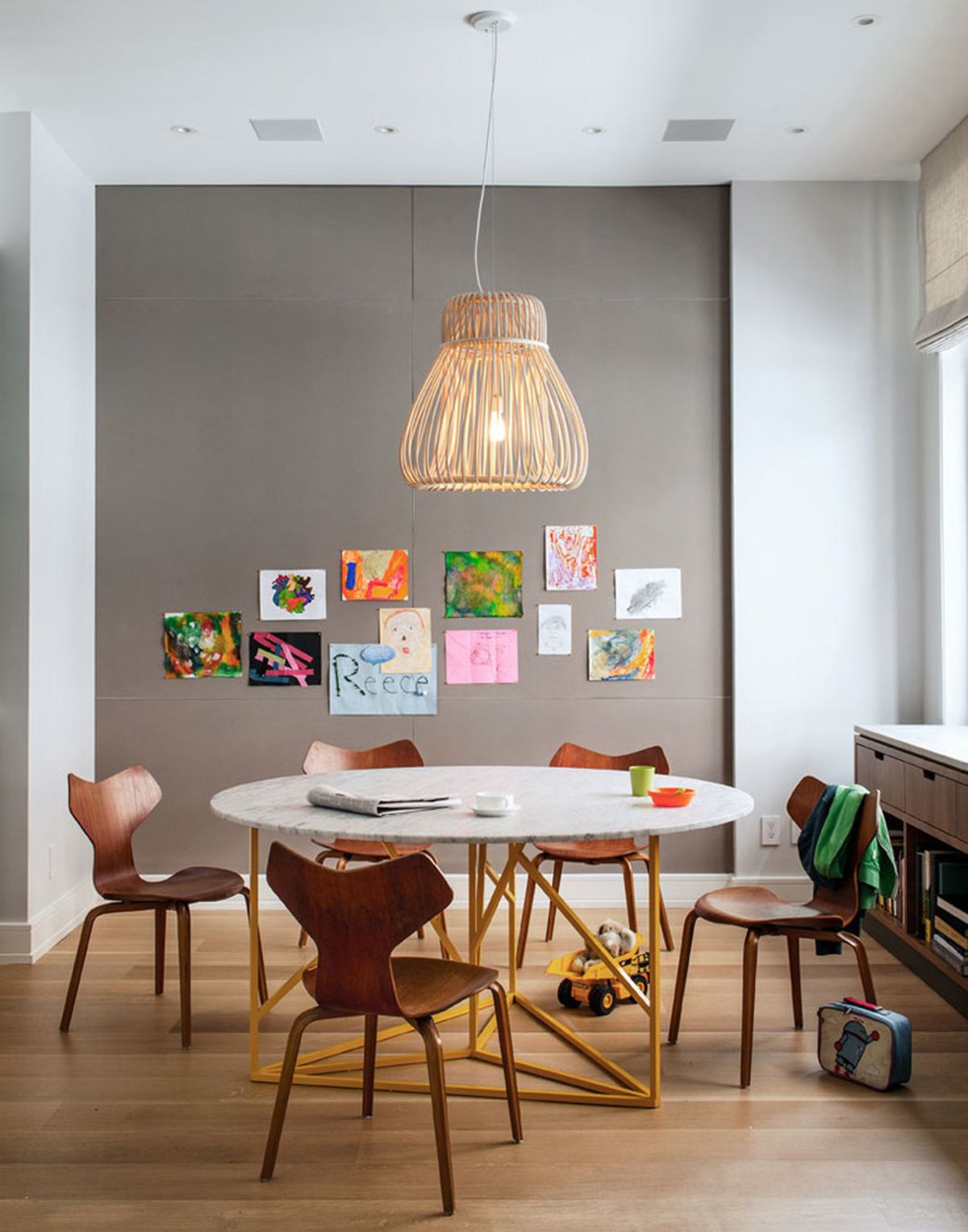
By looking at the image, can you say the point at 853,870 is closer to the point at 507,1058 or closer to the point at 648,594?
the point at 507,1058

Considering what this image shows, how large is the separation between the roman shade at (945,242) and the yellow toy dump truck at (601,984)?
8.77 feet

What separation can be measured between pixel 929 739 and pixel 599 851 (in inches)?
52.0

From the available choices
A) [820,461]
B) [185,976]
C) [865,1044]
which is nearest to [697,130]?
[820,461]

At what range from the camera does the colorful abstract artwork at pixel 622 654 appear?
5.29 m

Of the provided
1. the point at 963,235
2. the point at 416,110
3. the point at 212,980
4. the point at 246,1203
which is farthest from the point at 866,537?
the point at 246,1203

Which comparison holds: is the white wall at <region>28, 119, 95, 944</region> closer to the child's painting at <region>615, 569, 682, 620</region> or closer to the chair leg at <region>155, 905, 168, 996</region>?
the chair leg at <region>155, 905, 168, 996</region>

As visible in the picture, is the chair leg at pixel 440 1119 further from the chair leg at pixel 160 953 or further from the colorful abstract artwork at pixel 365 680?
the colorful abstract artwork at pixel 365 680

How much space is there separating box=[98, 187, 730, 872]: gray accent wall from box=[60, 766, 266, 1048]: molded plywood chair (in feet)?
4.09

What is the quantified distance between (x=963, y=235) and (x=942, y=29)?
938 millimetres

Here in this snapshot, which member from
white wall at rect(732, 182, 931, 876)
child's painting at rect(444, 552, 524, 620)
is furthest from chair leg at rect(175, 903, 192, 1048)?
white wall at rect(732, 182, 931, 876)

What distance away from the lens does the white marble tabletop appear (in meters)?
2.99

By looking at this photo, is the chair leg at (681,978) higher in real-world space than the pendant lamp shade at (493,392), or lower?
lower

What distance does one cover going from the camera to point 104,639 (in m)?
5.30

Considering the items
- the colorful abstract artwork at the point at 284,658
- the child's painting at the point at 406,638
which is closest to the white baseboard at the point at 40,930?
the colorful abstract artwork at the point at 284,658
